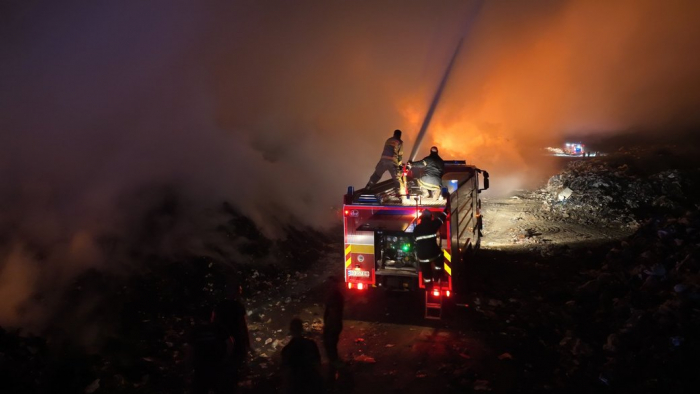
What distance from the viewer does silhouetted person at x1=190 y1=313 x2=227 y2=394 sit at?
4.24 meters

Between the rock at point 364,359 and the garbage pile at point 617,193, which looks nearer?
the rock at point 364,359

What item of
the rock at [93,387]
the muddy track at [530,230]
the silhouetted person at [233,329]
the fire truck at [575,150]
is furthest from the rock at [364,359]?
the fire truck at [575,150]

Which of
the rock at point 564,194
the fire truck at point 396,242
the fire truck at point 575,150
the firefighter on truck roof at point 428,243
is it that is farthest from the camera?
the fire truck at point 575,150

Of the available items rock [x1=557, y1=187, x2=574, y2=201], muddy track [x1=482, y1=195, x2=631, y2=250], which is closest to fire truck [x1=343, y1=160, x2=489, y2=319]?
muddy track [x1=482, y1=195, x2=631, y2=250]

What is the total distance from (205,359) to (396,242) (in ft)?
12.1

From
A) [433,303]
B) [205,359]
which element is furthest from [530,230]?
[205,359]

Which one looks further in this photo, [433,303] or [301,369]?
[433,303]

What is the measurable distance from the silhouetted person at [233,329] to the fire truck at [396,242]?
266cm

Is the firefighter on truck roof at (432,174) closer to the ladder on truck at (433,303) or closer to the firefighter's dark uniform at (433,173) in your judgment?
the firefighter's dark uniform at (433,173)

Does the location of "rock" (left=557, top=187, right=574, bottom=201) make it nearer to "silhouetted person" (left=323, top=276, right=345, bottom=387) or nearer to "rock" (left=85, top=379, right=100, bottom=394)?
"silhouetted person" (left=323, top=276, right=345, bottom=387)

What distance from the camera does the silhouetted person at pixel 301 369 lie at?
395 cm

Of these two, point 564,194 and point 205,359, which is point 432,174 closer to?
point 205,359

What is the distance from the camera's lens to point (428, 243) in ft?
21.8

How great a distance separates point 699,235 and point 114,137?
12203 mm
